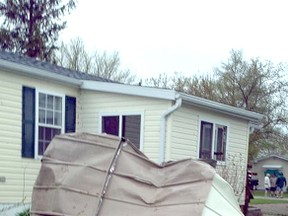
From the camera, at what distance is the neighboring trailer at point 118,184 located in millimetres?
4438

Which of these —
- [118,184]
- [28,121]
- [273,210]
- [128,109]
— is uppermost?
[128,109]

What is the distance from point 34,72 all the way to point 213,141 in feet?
17.1

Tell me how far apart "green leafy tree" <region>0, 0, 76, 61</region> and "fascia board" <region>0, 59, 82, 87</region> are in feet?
41.5

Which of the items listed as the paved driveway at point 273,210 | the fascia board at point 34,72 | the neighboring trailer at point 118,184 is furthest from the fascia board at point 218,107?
the neighboring trailer at point 118,184

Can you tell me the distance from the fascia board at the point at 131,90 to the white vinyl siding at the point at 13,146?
1.74m

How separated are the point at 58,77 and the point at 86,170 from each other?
5778 millimetres

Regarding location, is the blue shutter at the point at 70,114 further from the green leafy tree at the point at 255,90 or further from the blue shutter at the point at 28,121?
the green leafy tree at the point at 255,90

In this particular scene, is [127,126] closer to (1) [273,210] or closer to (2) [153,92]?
(2) [153,92]

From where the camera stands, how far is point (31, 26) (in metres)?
22.7

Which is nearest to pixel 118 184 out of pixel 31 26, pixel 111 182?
pixel 111 182

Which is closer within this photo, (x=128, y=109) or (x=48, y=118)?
(x=48, y=118)

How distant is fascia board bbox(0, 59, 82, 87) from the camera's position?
9.04 m

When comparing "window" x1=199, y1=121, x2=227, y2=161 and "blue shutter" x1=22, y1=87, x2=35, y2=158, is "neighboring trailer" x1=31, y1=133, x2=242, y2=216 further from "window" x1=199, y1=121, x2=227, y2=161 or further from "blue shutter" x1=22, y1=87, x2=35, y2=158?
"window" x1=199, y1=121, x2=227, y2=161

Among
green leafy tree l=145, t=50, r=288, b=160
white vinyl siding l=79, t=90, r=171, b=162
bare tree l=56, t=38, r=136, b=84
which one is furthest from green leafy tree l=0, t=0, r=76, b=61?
white vinyl siding l=79, t=90, r=171, b=162
